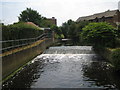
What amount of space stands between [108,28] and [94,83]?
8.84 meters

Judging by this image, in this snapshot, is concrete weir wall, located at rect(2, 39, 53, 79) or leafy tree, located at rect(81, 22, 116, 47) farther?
leafy tree, located at rect(81, 22, 116, 47)

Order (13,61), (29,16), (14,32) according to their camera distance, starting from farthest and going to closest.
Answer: (29,16)
(14,32)
(13,61)

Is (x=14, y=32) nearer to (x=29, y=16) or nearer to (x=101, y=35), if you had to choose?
(x=101, y=35)

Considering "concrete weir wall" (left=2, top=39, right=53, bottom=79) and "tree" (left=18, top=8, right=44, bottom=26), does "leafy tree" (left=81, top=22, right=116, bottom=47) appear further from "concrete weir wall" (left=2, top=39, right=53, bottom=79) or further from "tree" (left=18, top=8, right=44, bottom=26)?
"tree" (left=18, top=8, right=44, bottom=26)

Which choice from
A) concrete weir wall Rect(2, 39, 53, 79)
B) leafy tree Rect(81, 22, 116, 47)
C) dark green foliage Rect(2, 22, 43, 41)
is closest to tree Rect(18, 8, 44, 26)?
dark green foliage Rect(2, 22, 43, 41)

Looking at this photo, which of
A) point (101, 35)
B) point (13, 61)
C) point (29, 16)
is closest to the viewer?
point (13, 61)

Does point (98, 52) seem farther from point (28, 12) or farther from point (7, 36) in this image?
point (28, 12)

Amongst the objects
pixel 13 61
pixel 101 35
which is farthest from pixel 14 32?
pixel 101 35

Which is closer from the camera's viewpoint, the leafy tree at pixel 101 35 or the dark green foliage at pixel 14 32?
the dark green foliage at pixel 14 32

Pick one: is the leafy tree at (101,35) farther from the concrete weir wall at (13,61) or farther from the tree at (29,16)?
the tree at (29,16)

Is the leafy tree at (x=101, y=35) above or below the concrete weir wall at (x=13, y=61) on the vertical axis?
above

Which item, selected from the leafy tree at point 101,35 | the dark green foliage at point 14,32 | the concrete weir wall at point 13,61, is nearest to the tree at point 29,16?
the dark green foliage at point 14,32

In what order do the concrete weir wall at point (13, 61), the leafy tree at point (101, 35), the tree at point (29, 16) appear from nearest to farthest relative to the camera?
the concrete weir wall at point (13, 61) → the leafy tree at point (101, 35) → the tree at point (29, 16)

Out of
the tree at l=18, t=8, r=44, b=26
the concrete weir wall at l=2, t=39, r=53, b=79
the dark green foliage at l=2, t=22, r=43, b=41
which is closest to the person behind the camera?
the concrete weir wall at l=2, t=39, r=53, b=79
